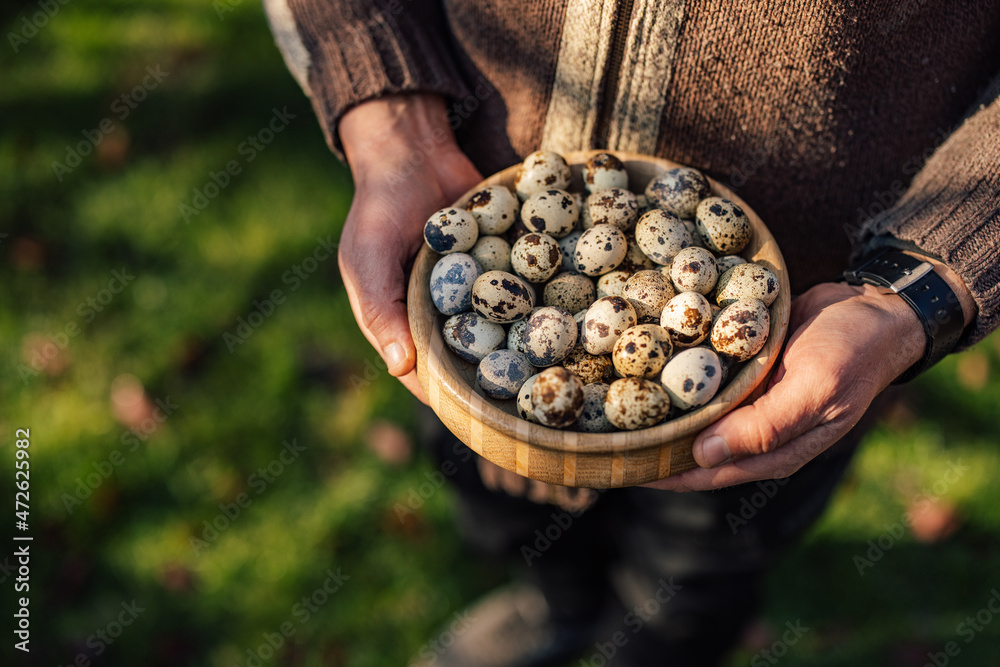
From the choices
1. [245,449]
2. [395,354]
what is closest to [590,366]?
[395,354]

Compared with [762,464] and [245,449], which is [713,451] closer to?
[762,464]

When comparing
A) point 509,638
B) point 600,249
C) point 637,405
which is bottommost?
point 509,638

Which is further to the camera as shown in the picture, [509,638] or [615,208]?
[509,638]

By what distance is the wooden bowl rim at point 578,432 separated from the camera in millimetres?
1327

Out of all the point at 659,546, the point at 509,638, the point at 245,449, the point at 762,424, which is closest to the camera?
the point at 762,424

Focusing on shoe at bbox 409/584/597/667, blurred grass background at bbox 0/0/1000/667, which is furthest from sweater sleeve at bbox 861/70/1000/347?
shoe at bbox 409/584/597/667

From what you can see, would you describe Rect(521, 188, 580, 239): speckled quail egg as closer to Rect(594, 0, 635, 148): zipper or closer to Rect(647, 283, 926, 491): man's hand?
Rect(594, 0, 635, 148): zipper

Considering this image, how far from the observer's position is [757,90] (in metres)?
1.51

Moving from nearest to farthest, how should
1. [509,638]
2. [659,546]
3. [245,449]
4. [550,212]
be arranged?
[550,212]
[659,546]
[509,638]
[245,449]

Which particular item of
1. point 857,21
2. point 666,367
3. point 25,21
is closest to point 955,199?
point 857,21

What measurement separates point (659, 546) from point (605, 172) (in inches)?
44.4

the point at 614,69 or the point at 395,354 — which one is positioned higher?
the point at 614,69

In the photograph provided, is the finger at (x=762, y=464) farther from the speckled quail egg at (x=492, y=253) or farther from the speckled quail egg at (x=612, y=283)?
the speckled quail egg at (x=492, y=253)

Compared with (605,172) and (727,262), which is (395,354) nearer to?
(605,172)
